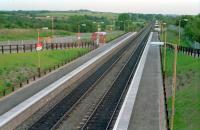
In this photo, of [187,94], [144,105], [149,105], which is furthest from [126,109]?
[187,94]

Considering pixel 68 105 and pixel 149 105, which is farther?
pixel 68 105

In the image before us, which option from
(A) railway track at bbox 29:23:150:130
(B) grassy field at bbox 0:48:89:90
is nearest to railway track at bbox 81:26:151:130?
(A) railway track at bbox 29:23:150:130

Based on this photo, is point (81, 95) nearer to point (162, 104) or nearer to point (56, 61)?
point (162, 104)

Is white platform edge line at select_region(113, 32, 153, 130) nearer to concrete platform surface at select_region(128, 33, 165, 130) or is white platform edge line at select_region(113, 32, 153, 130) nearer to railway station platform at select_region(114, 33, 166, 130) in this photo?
railway station platform at select_region(114, 33, 166, 130)

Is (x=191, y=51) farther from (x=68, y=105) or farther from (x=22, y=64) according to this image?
(x=68, y=105)

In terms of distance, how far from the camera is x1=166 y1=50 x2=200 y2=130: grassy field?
29.3m

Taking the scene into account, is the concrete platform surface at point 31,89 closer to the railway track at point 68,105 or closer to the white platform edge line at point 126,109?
the railway track at point 68,105

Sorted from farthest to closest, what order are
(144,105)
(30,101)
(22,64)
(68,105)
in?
(22,64)
(68,105)
(30,101)
(144,105)

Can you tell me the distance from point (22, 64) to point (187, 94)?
75.4 ft

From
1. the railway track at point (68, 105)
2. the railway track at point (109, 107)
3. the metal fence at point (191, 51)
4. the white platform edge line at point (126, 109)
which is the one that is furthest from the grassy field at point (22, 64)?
the metal fence at point (191, 51)

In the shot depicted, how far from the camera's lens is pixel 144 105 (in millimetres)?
34250

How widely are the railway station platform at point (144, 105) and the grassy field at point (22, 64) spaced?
1231 centimetres

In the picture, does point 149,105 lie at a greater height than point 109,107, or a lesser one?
greater

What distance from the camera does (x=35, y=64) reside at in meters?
55.9
